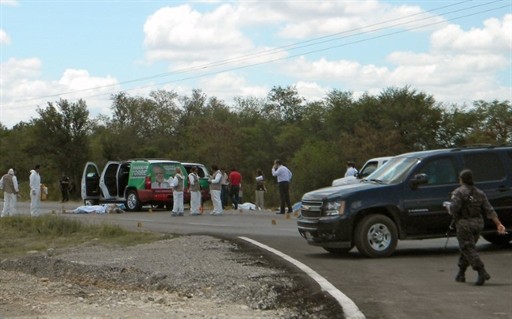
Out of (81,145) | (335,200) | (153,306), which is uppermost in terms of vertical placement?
(81,145)

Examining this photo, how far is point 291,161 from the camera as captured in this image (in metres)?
77.9

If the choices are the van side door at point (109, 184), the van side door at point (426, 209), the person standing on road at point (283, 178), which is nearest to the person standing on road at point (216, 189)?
the person standing on road at point (283, 178)

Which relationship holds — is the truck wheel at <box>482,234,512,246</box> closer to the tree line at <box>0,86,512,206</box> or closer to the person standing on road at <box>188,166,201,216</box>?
the person standing on road at <box>188,166,201,216</box>

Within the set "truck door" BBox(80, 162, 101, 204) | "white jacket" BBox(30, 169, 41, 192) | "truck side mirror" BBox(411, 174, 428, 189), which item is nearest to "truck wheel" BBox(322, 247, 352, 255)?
"truck side mirror" BBox(411, 174, 428, 189)

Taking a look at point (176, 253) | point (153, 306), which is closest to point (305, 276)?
point (153, 306)

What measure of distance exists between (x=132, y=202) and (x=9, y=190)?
6.20 m

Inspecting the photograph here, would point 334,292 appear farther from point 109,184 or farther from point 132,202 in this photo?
point 109,184

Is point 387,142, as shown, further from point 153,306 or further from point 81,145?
point 153,306

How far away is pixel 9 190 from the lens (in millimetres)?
29344

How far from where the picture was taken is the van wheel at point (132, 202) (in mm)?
34312

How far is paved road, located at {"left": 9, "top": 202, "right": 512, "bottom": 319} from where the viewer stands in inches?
380

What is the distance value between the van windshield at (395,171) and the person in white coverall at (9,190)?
1665 cm

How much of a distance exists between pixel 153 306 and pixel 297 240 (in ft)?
27.5

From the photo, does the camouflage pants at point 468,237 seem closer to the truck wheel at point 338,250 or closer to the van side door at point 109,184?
the truck wheel at point 338,250
